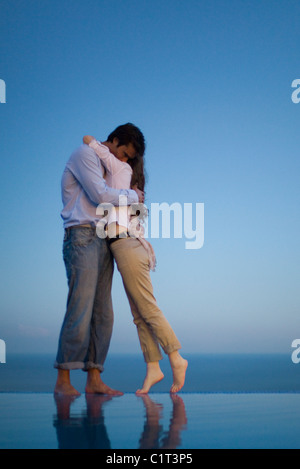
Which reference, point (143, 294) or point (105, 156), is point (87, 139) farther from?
point (143, 294)

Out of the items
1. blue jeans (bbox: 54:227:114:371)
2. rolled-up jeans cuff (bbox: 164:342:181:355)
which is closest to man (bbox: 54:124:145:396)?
blue jeans (bbox: 54:227:114:371)

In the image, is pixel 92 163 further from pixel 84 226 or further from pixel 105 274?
pixel 105 274

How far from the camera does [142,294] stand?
247 cm

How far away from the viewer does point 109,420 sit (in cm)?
147

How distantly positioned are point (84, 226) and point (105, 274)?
1.04ft

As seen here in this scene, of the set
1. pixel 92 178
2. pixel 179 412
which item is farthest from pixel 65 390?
pixel 92 178

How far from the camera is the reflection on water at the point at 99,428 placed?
111 cm

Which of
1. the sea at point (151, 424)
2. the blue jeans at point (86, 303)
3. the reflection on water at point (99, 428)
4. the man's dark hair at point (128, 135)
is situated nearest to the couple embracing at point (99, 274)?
the blue jeans at point (86, 303)

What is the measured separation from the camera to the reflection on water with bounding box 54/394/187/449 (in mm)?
1115

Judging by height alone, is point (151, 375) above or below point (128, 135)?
below

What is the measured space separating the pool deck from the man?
0.77ft

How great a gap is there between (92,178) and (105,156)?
21 centimetres

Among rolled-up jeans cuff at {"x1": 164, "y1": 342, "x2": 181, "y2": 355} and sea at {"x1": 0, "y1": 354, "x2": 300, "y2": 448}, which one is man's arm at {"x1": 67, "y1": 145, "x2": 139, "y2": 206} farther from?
sea at {"x1": 0, "y1": 354, "x2": 300, "y2": 448}

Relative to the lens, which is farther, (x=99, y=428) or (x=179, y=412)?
(x=179, y=412)
